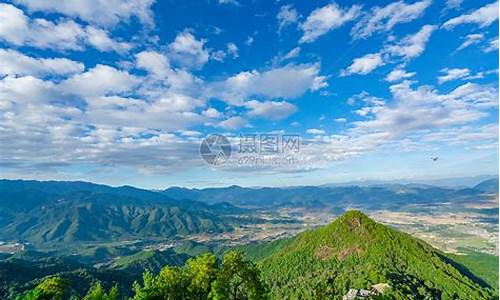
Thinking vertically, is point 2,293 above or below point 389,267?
below

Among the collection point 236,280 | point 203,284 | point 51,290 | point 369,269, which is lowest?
point 369,269

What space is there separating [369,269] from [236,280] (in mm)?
126487

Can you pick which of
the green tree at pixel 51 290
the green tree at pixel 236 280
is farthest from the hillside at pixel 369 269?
the green tree at pixel 51 290

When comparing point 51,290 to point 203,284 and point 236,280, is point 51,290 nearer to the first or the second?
point 203,284

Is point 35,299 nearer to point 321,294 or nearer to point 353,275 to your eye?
point 321,294

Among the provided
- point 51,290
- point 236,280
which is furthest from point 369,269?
point 51,290

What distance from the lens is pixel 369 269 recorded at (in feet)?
515

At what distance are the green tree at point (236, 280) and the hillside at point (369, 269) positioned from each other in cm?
9305

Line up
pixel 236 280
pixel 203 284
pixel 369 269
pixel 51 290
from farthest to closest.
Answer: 1. pixel 369 269
2. pixel 51 290
3. pixel 236 280
4. pixel 203 284

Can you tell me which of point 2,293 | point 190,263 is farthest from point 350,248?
point 2,293

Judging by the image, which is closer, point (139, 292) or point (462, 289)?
point (139, 292)

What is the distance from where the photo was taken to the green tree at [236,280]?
138 ft

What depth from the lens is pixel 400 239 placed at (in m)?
192

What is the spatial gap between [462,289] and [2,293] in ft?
739
